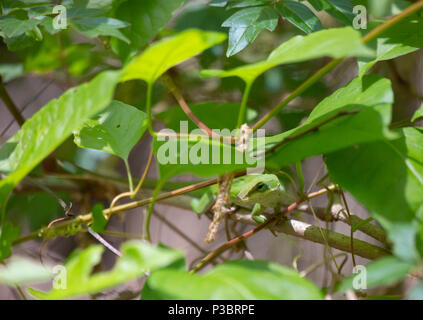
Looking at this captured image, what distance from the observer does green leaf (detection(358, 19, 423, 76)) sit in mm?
561

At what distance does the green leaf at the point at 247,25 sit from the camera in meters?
0.61

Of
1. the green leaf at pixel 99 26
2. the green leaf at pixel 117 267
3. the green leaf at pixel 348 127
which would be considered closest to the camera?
the green leaf at pixel 117 267

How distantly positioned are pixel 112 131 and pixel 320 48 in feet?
1.10

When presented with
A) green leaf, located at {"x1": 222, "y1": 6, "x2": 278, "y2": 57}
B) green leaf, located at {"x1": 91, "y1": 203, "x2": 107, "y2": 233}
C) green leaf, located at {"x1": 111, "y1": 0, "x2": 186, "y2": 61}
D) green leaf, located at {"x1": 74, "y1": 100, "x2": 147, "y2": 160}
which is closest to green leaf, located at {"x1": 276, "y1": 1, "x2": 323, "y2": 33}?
green leaf, located at {"x1": 222, "y1": 6, "x2": 278, "y2": 57}

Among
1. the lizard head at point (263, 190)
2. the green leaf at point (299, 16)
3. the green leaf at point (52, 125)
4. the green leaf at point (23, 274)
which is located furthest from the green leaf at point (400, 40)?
the green leaf at point (23, 274)

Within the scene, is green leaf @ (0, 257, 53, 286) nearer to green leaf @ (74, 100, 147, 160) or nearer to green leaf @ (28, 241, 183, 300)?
green leaf @ (28, 241, 183, 300)

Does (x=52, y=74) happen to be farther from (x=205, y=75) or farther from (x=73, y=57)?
(x=205, y=75)

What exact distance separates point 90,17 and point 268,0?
253 millimetres

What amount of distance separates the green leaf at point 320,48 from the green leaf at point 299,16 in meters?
0.18

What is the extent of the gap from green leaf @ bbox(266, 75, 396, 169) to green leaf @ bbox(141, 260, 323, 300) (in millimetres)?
102

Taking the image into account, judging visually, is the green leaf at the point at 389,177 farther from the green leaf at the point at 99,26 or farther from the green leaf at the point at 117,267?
the green leaf at the point at 99,26

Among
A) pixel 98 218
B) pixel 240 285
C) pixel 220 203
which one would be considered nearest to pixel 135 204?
pixel 98 218

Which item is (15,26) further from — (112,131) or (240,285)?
(240,285)
